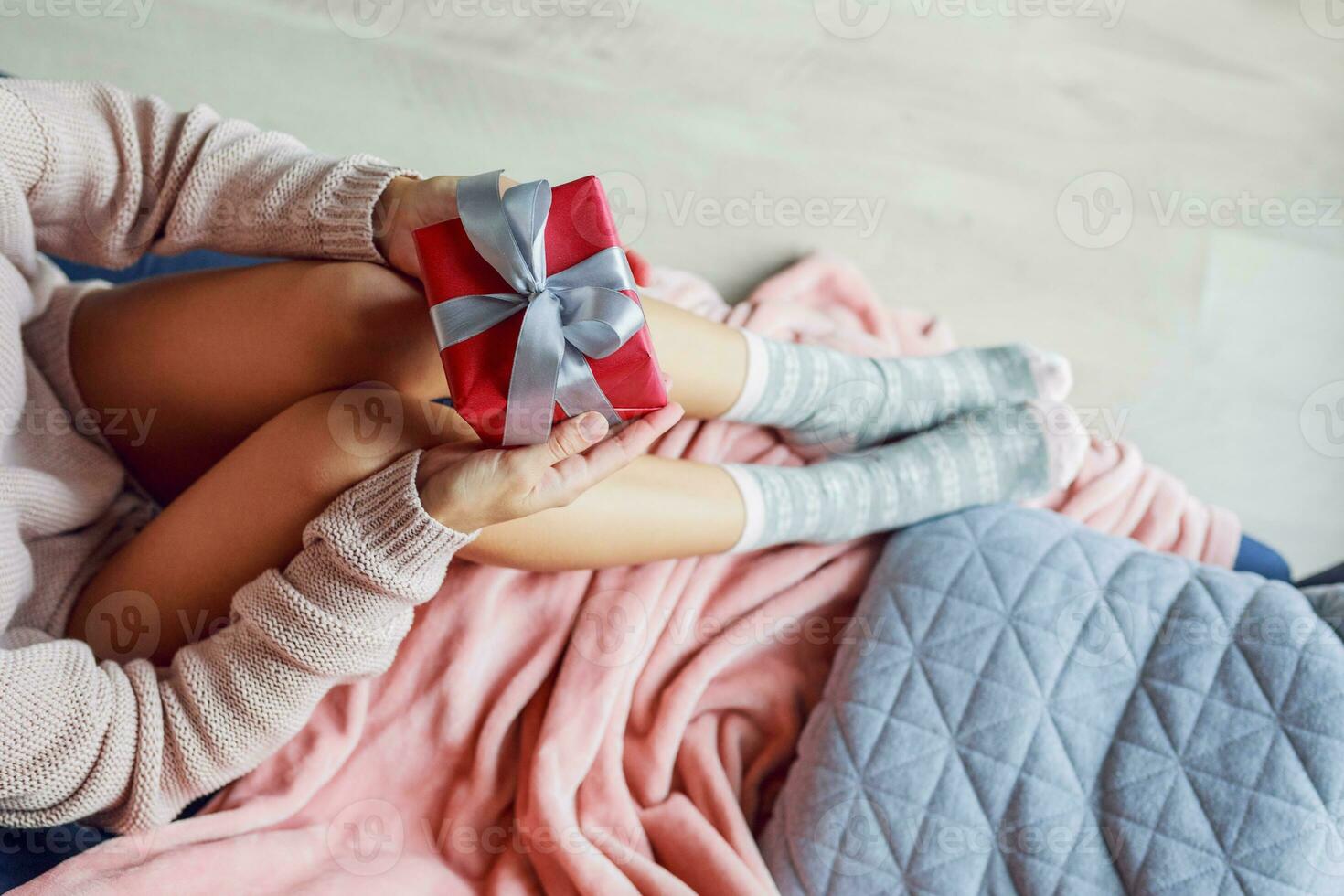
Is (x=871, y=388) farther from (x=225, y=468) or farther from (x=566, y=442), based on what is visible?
(x=225, y=468)

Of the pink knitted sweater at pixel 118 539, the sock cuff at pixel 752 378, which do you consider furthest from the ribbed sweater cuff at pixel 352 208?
the sock cuff at pixel 752 378

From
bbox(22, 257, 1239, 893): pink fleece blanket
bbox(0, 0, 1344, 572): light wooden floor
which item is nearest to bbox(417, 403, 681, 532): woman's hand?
bbox(22, 257, 1239, 893): pink fleece blanket

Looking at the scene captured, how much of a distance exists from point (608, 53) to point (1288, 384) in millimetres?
1038

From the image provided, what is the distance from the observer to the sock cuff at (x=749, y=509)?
2.96 feet

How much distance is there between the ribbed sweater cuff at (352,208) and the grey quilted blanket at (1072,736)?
0.57m

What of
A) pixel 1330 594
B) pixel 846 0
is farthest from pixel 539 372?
pixel 846 0

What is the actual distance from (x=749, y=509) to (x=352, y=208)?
434mm

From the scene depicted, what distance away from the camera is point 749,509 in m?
0.90

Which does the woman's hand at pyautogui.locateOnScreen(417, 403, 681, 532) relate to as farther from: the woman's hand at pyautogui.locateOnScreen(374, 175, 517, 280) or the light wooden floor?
the light wooden floor

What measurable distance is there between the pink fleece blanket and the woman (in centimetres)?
7

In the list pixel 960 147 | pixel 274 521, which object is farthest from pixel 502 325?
pixel 960 147

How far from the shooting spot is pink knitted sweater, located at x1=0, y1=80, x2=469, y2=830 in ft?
2.19

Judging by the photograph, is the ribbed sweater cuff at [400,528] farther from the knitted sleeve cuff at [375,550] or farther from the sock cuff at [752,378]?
→ the sock cuff at [752,378]

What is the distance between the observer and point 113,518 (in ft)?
2.76
